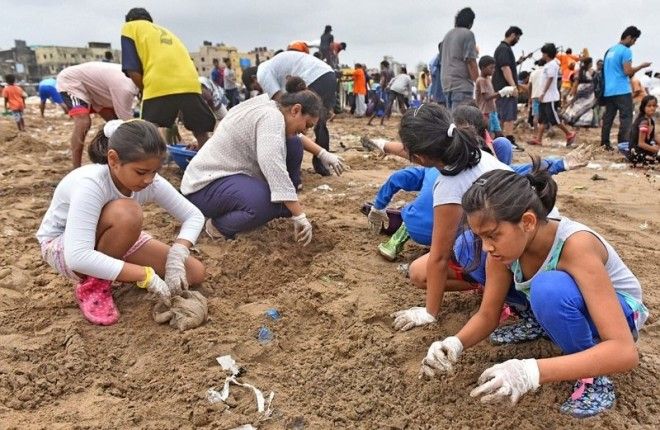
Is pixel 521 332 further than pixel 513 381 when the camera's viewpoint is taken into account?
Yes

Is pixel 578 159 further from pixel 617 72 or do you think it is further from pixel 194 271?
pixel 617 72

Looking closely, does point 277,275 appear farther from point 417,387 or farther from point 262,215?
Result: point 417,387

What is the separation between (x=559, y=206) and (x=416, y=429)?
2.63 meters

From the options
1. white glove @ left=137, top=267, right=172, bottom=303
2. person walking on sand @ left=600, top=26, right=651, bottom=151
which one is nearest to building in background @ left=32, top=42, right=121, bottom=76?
person walking on sand @ left=600, top=26, right=651, bottom=151

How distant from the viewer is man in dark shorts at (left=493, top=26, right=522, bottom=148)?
19.7ft

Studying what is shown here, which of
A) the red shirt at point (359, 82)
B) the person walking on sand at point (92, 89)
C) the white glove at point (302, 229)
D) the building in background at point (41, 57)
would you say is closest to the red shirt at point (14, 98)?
the person walking on sand at point (92, 89)

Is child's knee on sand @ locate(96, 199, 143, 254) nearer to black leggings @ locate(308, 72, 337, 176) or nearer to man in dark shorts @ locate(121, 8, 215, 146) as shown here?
man in dark shorts @ locate(121, 8, 215, 146)

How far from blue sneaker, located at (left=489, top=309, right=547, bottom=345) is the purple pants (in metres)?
1.45

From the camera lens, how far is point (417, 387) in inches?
65.2

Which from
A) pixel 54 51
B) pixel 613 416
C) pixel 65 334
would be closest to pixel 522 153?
pixel 613 416

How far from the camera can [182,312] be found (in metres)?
2.01

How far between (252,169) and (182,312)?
1.11 meters

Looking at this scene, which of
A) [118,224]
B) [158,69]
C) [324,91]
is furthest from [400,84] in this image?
[118,224]

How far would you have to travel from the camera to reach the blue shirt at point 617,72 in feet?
19.2
